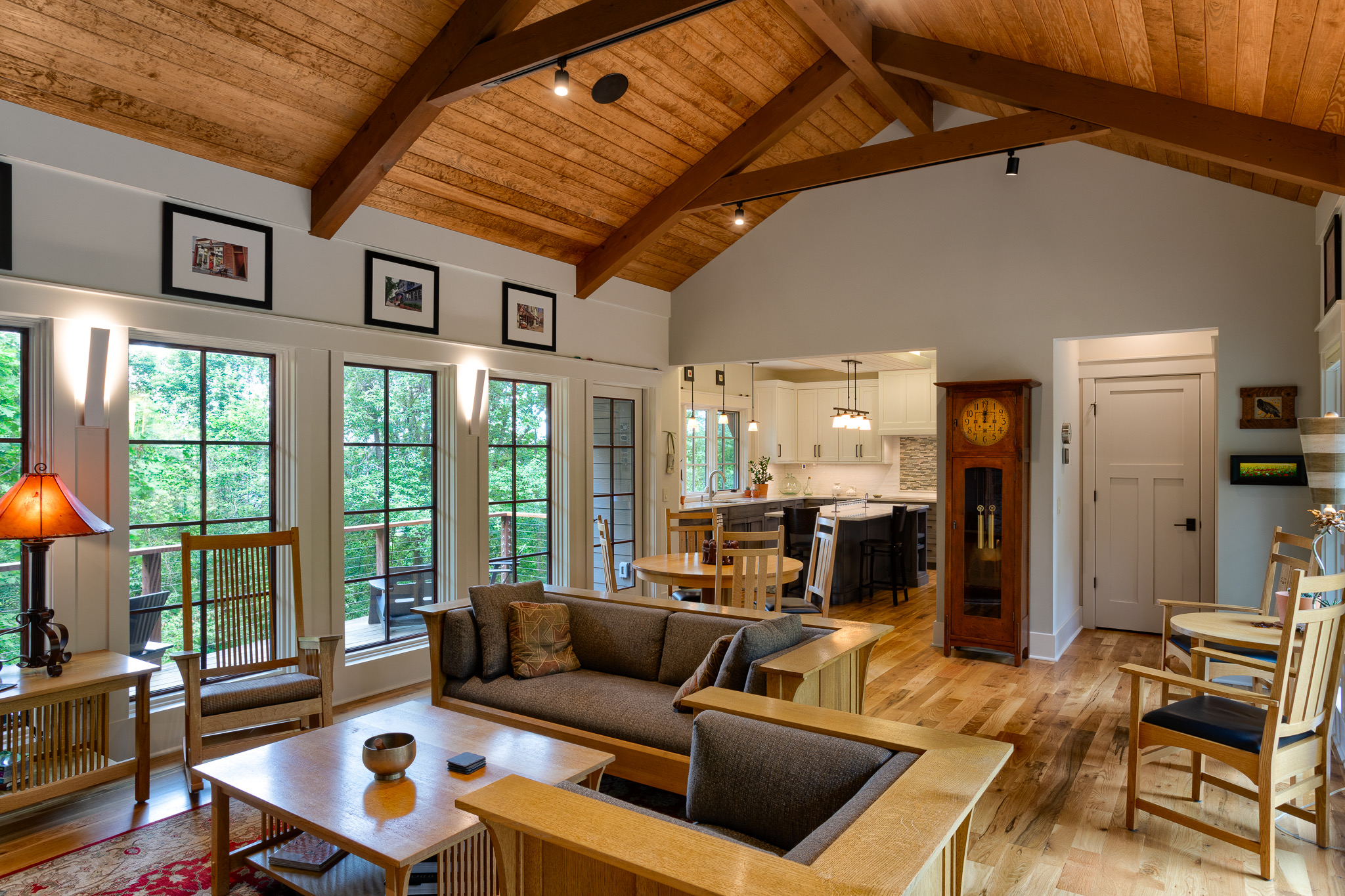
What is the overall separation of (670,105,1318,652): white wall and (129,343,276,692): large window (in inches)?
154

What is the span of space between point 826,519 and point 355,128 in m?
3.46

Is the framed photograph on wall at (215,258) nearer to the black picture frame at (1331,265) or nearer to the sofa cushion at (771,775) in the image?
the sofa cushion at (771,775)

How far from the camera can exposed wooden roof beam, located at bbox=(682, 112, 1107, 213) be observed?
15.0 feet

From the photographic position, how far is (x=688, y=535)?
6.56 metres

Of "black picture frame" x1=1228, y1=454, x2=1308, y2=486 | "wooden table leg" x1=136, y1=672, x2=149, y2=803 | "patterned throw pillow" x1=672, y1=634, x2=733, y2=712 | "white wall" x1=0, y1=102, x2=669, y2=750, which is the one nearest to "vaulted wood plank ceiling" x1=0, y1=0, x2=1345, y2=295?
"white wall" x1=0, y1=102, x2=669, y2=750

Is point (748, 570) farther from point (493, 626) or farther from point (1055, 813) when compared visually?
point (1055, 813)

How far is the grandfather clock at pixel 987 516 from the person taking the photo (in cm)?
545

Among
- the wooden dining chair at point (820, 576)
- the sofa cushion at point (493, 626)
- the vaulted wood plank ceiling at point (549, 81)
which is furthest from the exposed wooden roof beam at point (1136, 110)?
the sofa cushion at point (493, 626)

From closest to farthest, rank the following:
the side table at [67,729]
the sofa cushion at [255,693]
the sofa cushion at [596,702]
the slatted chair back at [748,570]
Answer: the side table at [67,729], the sofa cushion at [596,702], the sofa cushion at [255,693], the slatted chair back at [748,570]

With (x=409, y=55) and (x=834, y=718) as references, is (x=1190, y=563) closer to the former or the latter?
(x=834, y=718)

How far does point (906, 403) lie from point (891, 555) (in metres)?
2.47

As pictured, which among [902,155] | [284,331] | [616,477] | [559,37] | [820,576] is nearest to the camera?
[559,37]

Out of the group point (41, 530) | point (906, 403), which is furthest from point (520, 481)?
point (906, 403)

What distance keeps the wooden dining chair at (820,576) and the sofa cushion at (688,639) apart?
0.98 meters
